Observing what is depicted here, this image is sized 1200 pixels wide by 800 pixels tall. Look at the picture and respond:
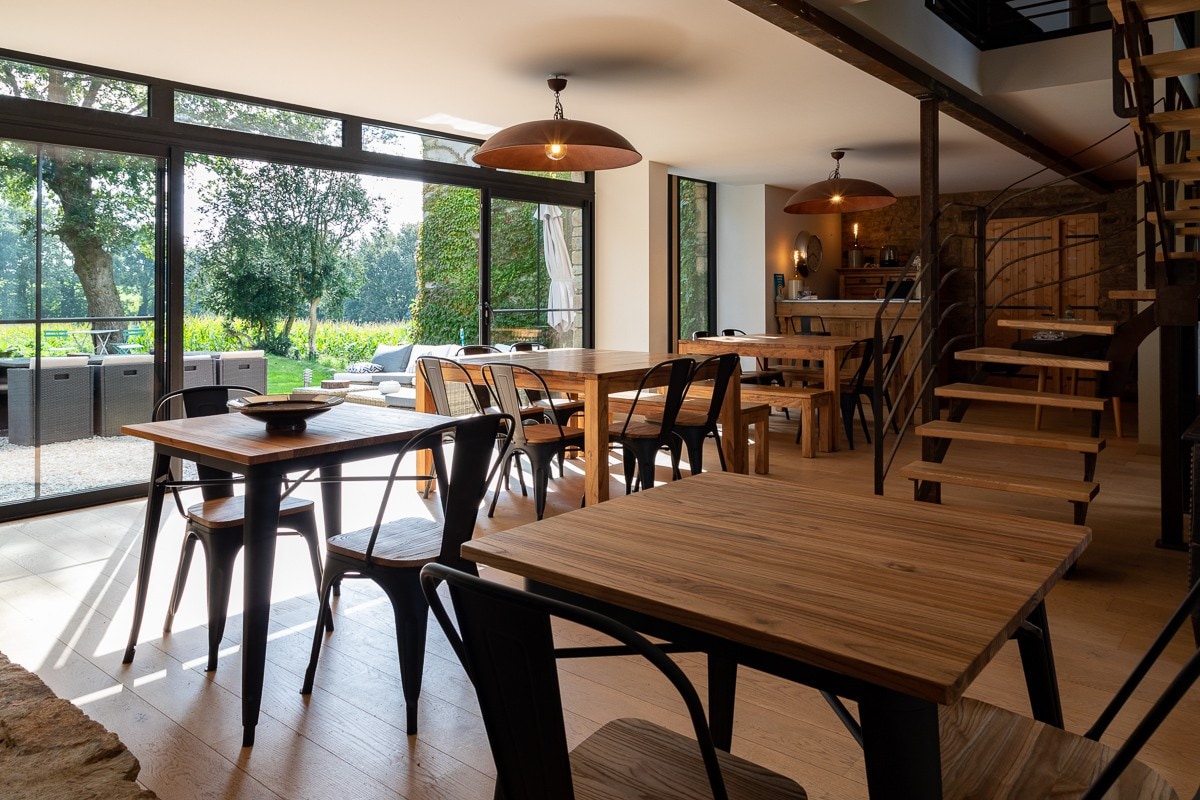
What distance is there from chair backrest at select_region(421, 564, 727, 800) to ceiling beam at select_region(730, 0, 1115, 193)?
3257mm

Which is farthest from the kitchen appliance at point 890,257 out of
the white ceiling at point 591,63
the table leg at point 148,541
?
the table leg at point 148,541

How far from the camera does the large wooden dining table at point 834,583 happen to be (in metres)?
1.03

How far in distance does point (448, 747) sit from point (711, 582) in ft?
4.32

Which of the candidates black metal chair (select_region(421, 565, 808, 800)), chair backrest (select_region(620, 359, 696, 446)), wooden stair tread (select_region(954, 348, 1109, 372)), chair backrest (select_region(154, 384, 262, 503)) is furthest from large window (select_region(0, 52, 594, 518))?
black metal chair (select_region(421, 565, 808, 800))

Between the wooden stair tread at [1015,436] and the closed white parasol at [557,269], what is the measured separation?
4.27 meters

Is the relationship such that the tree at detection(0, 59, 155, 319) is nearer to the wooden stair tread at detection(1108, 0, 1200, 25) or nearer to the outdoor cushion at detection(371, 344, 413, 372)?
the outdoor cushion at detection(371, 344, 413, 372)

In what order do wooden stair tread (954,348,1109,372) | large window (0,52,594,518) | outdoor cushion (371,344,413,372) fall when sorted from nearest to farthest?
wooden stair tread (954,348,1109,372) < large window (0,52,594,518) < outdoor cushion (371,344,413,372)

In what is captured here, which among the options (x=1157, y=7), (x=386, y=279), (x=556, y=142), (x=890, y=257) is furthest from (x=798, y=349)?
(x=890, y=257)

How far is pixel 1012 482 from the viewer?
12.7 feet

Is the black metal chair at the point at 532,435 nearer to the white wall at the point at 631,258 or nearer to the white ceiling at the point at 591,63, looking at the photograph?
the white ceiling at the point at 591,63

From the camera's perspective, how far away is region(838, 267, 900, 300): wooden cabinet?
11414mm

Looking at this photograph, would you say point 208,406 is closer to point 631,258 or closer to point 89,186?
point 89,186

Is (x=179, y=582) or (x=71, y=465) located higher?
(x=71, y=465)

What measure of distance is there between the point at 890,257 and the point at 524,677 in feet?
36.5
